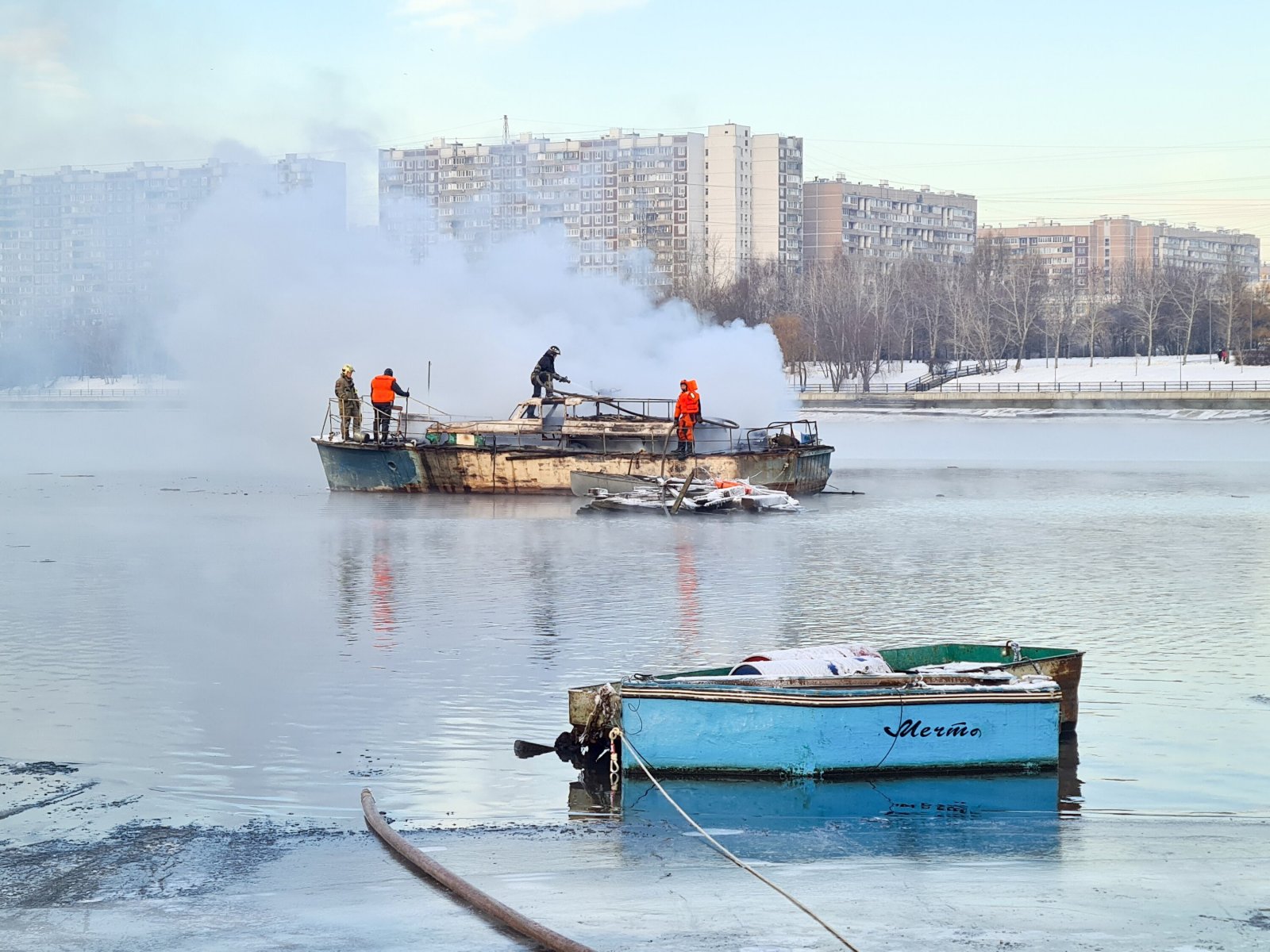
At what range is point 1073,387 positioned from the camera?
282ft

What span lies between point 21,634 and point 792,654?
918 cm

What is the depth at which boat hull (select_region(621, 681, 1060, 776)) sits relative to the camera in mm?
9812

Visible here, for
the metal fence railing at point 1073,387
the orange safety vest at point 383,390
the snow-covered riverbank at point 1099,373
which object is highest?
the snow-covered riverbank at point 1099,373

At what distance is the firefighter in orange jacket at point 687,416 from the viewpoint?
1302 inches

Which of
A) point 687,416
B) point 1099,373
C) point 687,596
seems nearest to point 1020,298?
point 1099,373

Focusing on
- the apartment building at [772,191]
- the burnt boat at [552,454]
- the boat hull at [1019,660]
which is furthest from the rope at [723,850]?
the apartment building at [772,191]

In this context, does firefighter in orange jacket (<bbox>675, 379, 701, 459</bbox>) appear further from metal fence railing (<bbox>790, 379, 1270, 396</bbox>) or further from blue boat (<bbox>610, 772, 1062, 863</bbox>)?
metal fence railing (<bbox>790, 379, 1270, 396</bbox>)

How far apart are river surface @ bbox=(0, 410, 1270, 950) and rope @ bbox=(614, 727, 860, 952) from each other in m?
0.09


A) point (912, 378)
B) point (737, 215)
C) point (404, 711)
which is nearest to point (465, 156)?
point (737, 215)

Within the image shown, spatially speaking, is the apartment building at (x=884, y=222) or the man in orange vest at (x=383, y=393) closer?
the man in orange vest at (x=383, y=393)

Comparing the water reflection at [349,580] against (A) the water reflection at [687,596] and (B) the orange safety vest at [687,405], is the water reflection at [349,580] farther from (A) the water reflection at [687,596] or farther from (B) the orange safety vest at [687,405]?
(B) the orange safety vest at [687,405]

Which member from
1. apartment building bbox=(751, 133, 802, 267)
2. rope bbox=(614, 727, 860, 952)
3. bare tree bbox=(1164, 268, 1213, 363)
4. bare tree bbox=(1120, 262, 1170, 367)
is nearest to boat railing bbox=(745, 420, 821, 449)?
rope bbox=(614, 727, 860, 952)

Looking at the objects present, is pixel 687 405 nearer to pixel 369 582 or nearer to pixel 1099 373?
pixel 369 582

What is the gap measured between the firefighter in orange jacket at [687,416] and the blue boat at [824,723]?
22812 mm
